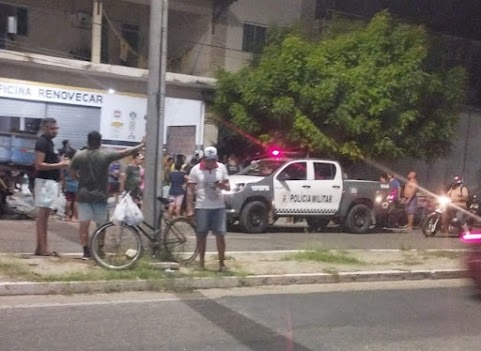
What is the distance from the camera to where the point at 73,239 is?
1213 cm

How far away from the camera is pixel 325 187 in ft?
55.7

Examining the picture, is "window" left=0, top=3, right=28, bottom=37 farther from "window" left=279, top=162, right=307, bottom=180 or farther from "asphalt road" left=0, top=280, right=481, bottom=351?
"asphalt road" left=0, top=280, right=481, bottom=351

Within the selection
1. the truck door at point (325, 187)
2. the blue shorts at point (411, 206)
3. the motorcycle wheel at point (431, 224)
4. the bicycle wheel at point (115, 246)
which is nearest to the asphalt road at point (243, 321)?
the bicycle wheel at point (115, 246)

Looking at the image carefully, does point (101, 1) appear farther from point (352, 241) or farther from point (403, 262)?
point (403, 262)

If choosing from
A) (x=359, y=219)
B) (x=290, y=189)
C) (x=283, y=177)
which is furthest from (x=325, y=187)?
(x=359, y=219)

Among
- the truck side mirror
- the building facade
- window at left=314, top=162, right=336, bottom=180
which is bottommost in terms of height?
the truck side mirror

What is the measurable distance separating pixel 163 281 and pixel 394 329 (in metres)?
3.12

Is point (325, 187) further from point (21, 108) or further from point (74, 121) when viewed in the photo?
point (21, 108)

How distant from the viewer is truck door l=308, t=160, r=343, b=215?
55.2 ft

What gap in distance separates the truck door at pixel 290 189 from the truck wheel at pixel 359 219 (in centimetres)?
160

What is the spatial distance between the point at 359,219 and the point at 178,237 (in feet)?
29.2

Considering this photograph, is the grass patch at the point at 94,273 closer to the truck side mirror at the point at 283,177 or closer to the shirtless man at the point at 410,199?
the truck side mirror at the point at 283,177

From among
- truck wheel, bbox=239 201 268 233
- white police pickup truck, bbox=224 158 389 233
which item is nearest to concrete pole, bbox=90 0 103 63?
white police pickup truck, bbox=224 158 389 233

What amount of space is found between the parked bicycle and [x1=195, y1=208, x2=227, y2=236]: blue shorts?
455 millimetres
